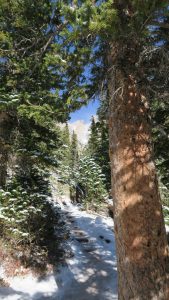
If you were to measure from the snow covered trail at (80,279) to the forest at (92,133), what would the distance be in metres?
0.05

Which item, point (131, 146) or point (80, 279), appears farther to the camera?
point (80, 279)

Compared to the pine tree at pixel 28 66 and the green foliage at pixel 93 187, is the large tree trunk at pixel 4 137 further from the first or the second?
the green foliage at pixel 93 187

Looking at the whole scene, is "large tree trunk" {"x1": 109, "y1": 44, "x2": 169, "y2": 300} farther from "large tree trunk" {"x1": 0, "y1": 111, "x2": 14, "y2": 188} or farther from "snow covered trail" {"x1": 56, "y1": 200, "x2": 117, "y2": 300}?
"large tree trunk" {"x1": 0, "y1": 111, "x2": 14, "y2": 188}

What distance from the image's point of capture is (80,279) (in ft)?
33.9

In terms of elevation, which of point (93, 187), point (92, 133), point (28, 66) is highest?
point (28, 66)

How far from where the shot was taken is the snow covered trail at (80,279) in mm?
9008

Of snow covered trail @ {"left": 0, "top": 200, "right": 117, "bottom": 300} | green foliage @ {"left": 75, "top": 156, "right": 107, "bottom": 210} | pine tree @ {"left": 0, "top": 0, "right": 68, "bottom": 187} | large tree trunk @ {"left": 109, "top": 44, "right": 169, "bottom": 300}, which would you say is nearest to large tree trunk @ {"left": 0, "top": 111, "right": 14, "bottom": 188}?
pine tree @ {"left": 0, "top": 0, "right": 68, "bottom": 187}

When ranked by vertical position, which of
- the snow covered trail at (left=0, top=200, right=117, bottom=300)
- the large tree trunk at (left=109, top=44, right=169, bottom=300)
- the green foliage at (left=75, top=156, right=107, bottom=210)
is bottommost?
the snow covered trail at (left=0, top=200, right=117, bottom=300)

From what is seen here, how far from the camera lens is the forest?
14.8 ft

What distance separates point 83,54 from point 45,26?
2966mm

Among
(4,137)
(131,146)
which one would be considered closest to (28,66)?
(4,137)

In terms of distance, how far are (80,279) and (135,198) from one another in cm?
697

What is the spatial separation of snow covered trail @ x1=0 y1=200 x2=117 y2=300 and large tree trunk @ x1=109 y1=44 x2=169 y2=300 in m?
5.35

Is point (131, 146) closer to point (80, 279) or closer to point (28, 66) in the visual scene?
point (28, 66)
